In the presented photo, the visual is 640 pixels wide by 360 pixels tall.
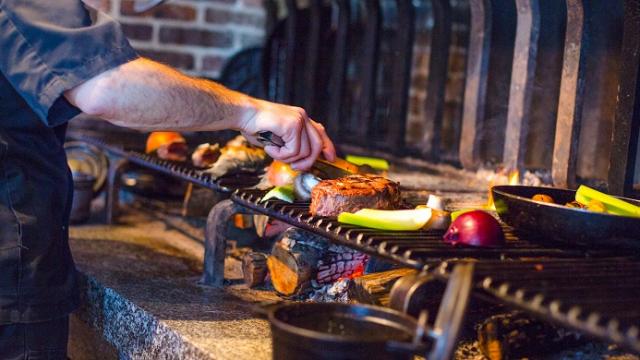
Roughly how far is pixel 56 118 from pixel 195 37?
10.4ft

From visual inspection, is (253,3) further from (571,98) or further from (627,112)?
(627,112)

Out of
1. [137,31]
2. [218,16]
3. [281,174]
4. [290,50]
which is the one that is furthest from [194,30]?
[281,174]

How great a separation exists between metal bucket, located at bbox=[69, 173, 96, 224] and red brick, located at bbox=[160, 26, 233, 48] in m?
1.43

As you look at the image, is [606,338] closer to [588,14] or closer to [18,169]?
[18,169]

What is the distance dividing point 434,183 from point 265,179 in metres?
0.89

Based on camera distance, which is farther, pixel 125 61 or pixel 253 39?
pixel 253 39

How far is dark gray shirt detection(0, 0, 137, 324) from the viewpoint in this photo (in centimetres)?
189

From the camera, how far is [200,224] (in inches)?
158

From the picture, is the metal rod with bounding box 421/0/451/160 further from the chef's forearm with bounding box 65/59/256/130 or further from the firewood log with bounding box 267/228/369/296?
the chef's forearm with bounding box 65/59/256/130

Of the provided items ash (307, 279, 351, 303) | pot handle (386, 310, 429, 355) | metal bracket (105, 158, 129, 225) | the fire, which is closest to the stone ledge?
ash (307, 279, 351, 303)

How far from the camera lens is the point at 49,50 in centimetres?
189

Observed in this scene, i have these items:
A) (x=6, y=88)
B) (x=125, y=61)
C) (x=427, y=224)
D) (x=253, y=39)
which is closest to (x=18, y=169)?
(x=6, y=88)

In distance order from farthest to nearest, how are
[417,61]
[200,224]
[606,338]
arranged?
[417,61], [200,224], [606,338]

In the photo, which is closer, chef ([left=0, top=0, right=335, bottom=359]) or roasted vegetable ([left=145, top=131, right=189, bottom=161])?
chef ([left=0, top=0, right=335, bottom=359])
